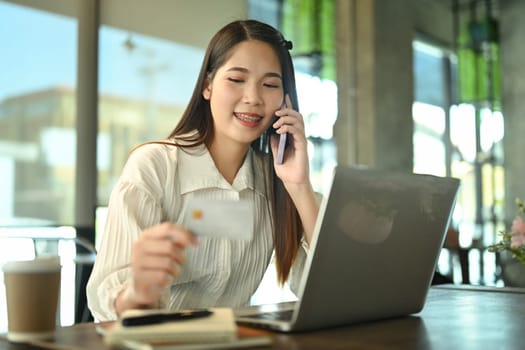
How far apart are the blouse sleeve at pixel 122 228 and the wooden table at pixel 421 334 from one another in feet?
0.60

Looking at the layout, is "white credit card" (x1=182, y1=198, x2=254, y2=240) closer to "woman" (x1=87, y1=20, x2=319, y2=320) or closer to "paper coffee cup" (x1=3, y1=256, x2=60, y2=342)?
"paper coffee cup" (x1=3, y1=256, x2=60, y2=342)

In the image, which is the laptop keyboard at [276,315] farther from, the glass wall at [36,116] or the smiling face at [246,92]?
the glass wall at [36,116]

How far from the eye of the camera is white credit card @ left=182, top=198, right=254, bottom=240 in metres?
1.06

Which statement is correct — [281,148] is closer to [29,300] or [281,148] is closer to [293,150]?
[293,150]

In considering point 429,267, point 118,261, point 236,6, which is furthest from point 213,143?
point 236,6

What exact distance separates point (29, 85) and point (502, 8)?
5.49 m

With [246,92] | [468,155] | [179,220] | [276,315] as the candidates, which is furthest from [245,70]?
[468,155]

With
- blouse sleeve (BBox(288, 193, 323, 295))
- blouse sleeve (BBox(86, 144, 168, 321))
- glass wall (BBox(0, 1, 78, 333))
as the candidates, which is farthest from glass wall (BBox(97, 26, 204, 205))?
blouse sleeve (BBox(86, 144, 168, 321))

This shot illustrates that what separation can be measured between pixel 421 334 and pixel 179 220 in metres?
0.75

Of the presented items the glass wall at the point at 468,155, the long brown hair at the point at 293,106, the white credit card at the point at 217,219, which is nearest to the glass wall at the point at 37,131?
the long brown hair at the point at 293,106

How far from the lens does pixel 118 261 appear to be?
1507mm

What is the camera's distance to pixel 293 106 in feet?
6.58

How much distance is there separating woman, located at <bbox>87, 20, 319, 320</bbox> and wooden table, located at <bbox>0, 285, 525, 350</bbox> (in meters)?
0.45

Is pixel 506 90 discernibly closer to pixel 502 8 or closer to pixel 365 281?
pixel 502 8
